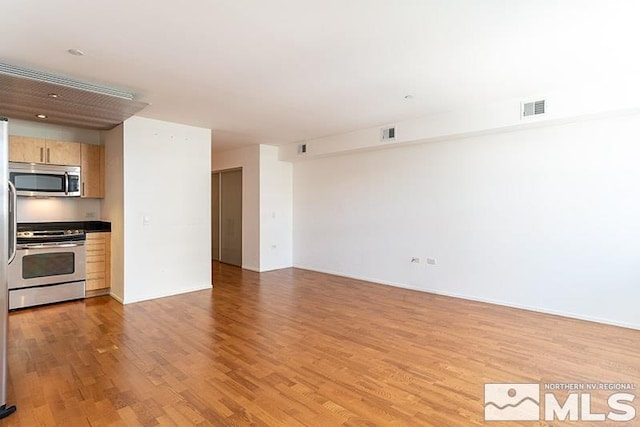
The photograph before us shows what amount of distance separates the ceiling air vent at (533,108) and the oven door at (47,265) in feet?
19.6

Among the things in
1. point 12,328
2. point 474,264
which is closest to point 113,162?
point 12,328

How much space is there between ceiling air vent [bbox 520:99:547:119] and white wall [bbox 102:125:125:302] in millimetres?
5117

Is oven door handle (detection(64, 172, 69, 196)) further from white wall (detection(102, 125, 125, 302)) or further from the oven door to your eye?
the oven door

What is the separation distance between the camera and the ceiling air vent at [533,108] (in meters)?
3.97

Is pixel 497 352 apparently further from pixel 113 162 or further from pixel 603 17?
pixel 113 162

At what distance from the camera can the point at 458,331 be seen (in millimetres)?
3707

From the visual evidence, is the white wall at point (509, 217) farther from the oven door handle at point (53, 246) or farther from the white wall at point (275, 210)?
the oven door handle at point (53, 246)

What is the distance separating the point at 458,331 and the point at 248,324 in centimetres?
228

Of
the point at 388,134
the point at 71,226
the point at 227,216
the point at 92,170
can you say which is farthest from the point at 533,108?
the point at 71,226

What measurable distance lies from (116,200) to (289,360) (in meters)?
3.56

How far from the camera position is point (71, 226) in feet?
17.4

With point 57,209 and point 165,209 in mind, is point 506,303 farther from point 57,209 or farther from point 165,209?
point 57,209

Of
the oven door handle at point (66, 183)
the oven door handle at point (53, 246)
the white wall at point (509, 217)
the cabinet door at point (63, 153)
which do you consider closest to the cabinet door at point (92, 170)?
the cabinet door at point (63, 153)

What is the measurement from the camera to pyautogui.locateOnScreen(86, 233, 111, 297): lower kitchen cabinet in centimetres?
500
